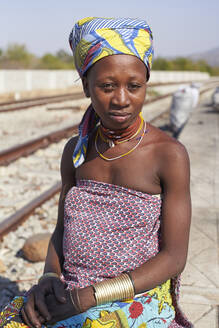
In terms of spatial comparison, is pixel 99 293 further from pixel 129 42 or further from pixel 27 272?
pixel 27 272

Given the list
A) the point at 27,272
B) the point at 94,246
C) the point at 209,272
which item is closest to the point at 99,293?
the point at 94,246

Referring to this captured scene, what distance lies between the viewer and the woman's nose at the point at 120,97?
5.14 feet

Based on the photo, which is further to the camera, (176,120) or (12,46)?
(12,46)

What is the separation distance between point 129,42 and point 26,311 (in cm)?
106

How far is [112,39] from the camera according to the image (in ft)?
4.99

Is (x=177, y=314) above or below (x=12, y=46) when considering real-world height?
below

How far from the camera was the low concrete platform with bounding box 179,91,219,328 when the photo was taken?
2.72 metres

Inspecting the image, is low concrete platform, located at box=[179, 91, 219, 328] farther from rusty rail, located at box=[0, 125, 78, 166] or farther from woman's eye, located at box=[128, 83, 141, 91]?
rusty rail, located at box=[0, 125, 78, 166]

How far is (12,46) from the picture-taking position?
54.8m

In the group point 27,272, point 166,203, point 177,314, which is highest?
point 166,203

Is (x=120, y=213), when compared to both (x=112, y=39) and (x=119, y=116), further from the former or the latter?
(x=112, y=39)

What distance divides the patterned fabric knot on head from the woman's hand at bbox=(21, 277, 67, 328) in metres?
0.84

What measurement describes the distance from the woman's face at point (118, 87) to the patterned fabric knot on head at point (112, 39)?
2cm

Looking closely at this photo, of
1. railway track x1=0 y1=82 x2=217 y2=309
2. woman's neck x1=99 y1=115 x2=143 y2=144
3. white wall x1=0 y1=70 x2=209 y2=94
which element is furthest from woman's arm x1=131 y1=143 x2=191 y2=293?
white wall x1=0 y1=70 x2=209 y2=94
